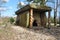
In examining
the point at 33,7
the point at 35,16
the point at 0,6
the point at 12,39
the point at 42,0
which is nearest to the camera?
the point at 12,39

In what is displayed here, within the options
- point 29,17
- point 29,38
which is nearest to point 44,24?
point 29,17

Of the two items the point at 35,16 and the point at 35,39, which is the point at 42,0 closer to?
the point at 35,16

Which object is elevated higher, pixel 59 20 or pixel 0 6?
pixel 0 6

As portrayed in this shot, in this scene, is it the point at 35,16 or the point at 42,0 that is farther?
the point at 42,0

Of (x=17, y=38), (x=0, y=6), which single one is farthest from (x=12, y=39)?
(x=0, y=6)

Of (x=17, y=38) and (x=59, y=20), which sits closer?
(x=17, y=38)

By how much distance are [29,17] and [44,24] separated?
323 cm

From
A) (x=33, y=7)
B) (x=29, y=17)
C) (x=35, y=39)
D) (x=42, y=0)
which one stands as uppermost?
(x=42, y=0)

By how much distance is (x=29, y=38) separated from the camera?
9.12m

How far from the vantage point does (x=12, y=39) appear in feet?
28.4

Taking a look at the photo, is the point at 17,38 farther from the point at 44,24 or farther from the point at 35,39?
the point at 44,24

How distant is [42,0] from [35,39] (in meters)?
12.6

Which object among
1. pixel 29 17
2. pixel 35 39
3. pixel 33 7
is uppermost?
pixel 33 7

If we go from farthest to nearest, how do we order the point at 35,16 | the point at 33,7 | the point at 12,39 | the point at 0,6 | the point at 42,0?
the point at 42,0 → the point at 35,16 → the point at 33,7 → the point at 0,6 → the point at 12,39
